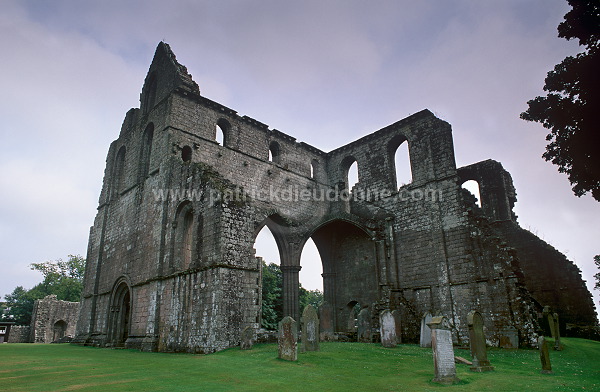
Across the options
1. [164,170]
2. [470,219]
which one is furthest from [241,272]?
[470,219]

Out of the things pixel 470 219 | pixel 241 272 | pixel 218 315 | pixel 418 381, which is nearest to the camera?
pixel 418 381

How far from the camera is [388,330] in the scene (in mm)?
12445

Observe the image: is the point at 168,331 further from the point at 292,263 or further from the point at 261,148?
the point at 261,148

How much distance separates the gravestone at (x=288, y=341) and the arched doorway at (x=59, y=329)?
25.6m

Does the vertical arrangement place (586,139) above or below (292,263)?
above

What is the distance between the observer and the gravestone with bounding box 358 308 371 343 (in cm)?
1555

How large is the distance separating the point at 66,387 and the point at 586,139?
1102cm

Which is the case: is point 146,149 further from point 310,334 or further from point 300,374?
point 300,374

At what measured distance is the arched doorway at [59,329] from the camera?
94.1 feet

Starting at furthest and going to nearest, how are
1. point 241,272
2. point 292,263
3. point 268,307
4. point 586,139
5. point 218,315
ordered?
1. point 268,307
2. point 292,263
3. point 241,272
4. point 218,315
5. point 586,139

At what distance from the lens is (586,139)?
29.8 ft

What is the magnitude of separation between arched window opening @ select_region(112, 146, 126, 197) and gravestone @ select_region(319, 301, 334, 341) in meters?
11.6

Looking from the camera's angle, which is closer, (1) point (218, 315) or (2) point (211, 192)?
(1) point (218, 315)

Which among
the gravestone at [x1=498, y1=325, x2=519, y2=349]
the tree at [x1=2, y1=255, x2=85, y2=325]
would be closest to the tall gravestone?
the gravestone at [x1=498, y1=325, x2=519, y2=349]
